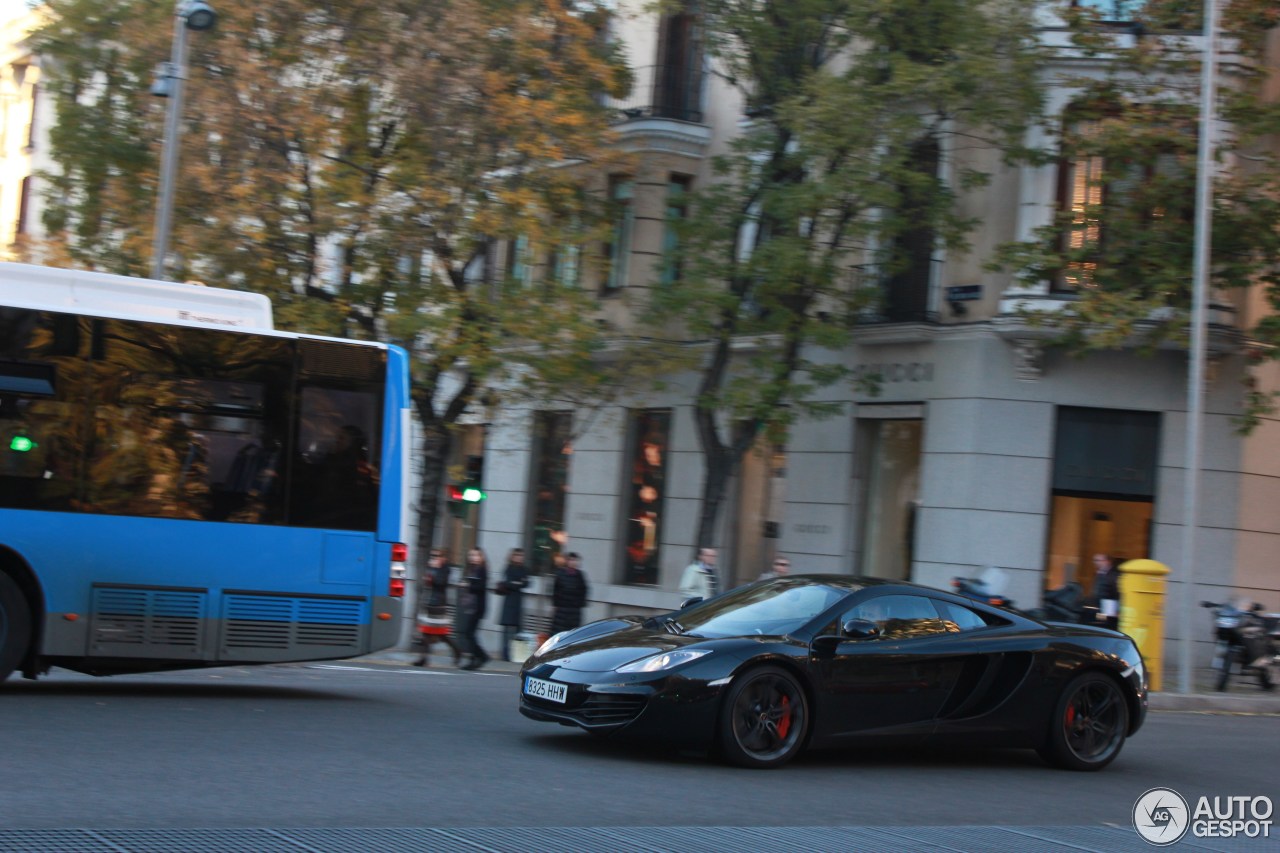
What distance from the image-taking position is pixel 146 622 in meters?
11.2

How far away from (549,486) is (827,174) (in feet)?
34.3

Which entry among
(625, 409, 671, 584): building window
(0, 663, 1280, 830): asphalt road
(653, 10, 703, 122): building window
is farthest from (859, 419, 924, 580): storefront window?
(0, 663, 1280, 830): asphalt road

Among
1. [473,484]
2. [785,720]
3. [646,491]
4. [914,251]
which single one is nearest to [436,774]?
[785,720]

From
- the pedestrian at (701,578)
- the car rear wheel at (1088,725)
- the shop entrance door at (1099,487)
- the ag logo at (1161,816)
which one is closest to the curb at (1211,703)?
the shop entrance door at (1099,487)

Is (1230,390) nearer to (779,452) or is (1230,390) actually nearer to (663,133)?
(779,452)

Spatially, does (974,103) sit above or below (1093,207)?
above

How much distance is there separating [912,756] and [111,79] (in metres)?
19.7

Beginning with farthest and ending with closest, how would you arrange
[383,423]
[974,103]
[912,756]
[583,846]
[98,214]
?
[98,214] → [974,103] → [383,423] → [912,756] → [583,846]

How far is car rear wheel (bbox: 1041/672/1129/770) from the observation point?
1050 cm

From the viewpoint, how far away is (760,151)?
21719mm

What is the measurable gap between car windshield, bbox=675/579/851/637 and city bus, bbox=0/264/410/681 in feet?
10.00

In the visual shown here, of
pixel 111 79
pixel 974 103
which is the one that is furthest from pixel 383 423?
pixel 111 79

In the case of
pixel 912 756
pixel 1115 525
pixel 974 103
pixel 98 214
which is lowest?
pixel 912 756

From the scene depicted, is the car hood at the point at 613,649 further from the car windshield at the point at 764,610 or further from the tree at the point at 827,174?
the tree at the point at 827,174
